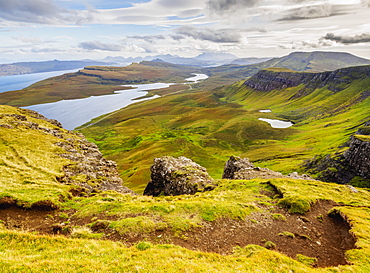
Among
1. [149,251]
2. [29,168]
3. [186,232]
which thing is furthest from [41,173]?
[149,251]

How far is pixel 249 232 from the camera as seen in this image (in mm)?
22984

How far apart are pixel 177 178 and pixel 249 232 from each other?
95.1 feet

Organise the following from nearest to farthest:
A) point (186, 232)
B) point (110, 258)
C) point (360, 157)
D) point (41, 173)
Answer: point (110, 258)
point (186, 232)
point (41, 173)
point (360, 157)

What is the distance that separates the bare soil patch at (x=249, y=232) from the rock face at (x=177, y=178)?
18.7 metres

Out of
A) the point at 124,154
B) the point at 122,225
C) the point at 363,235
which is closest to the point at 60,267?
the point at 122,225

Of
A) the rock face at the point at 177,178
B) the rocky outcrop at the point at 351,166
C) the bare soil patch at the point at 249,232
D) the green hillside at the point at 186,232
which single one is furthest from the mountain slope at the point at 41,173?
the rocky outcrop at the point at 351,166

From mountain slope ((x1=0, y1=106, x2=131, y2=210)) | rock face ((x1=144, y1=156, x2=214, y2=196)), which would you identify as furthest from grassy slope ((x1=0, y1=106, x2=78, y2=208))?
rock face ((x1=144, y1=156, x2=214, y2=196))

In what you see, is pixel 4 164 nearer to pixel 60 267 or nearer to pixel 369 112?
pixel 60 267

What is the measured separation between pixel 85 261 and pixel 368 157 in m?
81.5

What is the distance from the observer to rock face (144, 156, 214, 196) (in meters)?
45.9

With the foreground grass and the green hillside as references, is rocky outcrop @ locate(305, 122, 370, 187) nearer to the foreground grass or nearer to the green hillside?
the green hillside

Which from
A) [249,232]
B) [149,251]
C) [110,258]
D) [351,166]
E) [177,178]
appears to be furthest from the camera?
[351,166]

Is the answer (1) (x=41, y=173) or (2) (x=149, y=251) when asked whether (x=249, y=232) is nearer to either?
(2) (x=149, y=251)

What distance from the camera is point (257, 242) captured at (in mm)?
21109
